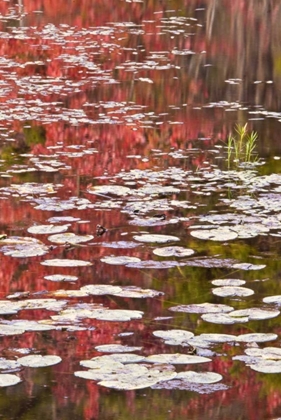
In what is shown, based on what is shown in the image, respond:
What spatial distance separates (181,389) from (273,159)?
5.17 meters

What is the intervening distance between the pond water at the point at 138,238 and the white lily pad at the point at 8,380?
0.04ft

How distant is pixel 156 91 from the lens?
13109 mm

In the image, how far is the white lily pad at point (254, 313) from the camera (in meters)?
5.82

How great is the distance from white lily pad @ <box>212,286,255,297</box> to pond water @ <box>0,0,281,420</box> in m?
0.02

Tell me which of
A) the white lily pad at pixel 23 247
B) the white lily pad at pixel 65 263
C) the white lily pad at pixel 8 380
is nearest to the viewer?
the white lily pad at pixel 8 380

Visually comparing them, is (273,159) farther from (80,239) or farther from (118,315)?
(118,315)

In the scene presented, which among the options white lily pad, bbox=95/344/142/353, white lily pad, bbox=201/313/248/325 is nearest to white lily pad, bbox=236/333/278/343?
white lily pad, bbox=201/313/248/325

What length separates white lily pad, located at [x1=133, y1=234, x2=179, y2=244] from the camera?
7254 millimetres

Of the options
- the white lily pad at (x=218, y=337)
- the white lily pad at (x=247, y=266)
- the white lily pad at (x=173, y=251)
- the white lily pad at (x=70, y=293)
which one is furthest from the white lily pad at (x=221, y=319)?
the white lily pad at (x=173, y=251)

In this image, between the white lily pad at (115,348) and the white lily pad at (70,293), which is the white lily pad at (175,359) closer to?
the white lily pad at (115,348)

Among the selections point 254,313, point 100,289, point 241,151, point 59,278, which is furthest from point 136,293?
point 241,151

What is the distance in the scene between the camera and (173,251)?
278 inches

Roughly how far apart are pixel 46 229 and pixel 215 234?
3.82 feet

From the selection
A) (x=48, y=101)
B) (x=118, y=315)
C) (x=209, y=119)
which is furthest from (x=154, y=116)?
(x=118, y=315)
